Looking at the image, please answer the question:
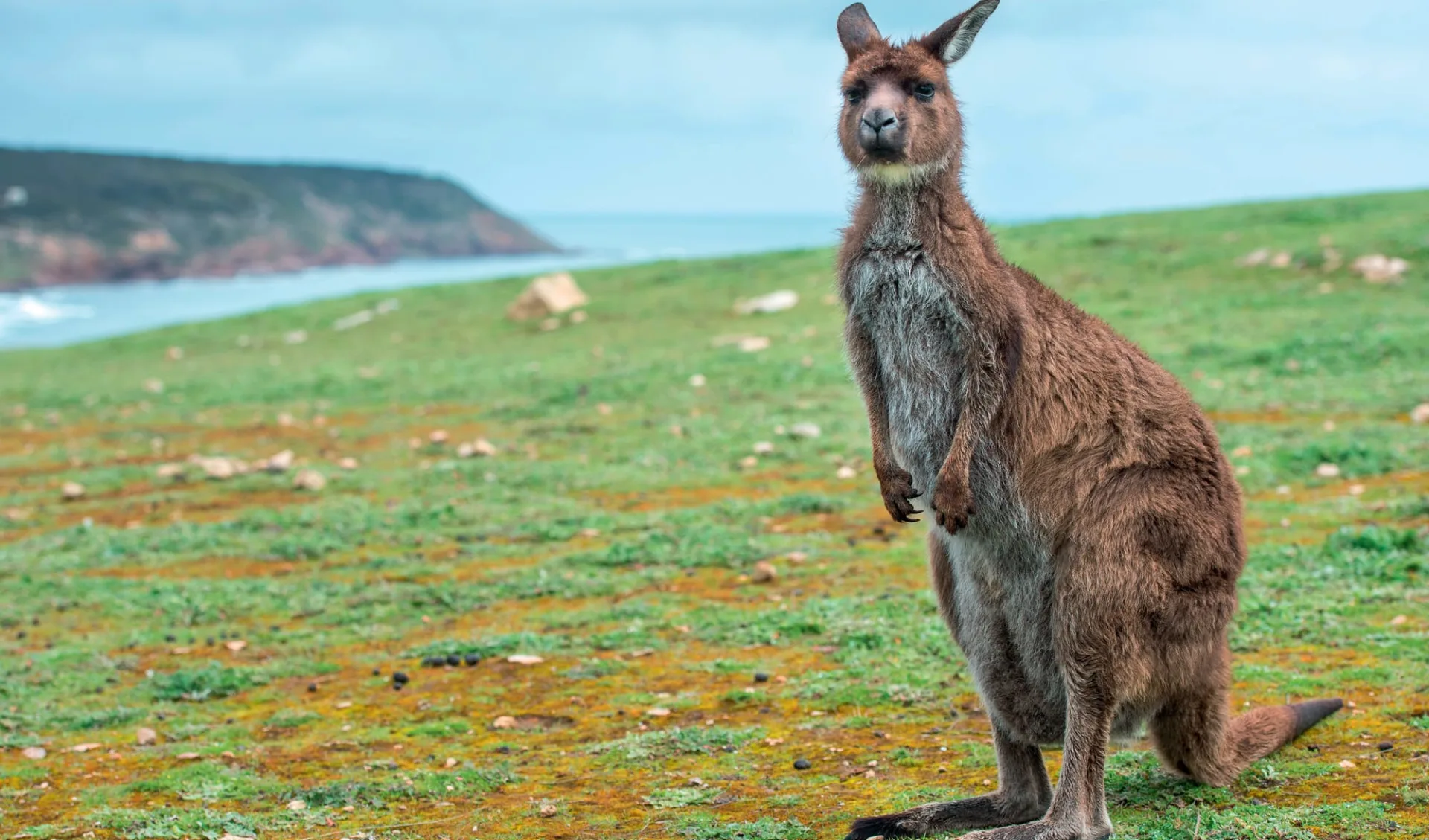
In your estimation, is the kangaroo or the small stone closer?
the kangaroo

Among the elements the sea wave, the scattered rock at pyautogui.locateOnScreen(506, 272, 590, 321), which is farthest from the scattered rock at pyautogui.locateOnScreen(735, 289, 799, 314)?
the sea wave

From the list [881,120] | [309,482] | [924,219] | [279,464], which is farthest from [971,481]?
[279,464]

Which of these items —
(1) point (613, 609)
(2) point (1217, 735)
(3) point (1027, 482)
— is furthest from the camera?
(1) point (613, 609)

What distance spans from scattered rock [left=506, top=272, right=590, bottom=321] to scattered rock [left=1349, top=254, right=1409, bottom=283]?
12.8m

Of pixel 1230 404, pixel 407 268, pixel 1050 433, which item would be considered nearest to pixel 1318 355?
pixel 1230 404

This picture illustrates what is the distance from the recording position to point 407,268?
73.6 m

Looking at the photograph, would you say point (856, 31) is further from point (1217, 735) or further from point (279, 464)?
point (279, 464)

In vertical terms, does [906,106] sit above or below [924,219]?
above

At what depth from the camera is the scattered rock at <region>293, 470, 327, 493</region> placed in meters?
11.5

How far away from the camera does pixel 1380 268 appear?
17.3 meters

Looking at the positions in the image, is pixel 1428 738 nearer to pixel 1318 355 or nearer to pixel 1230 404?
pixel 1230 404

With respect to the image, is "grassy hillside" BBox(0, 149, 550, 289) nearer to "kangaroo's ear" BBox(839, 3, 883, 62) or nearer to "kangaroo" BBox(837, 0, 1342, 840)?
"kangaroo's ear" BBox(839, 3, 883, 62)

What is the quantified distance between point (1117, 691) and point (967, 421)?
92cm

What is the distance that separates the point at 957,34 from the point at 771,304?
16.9 metres
